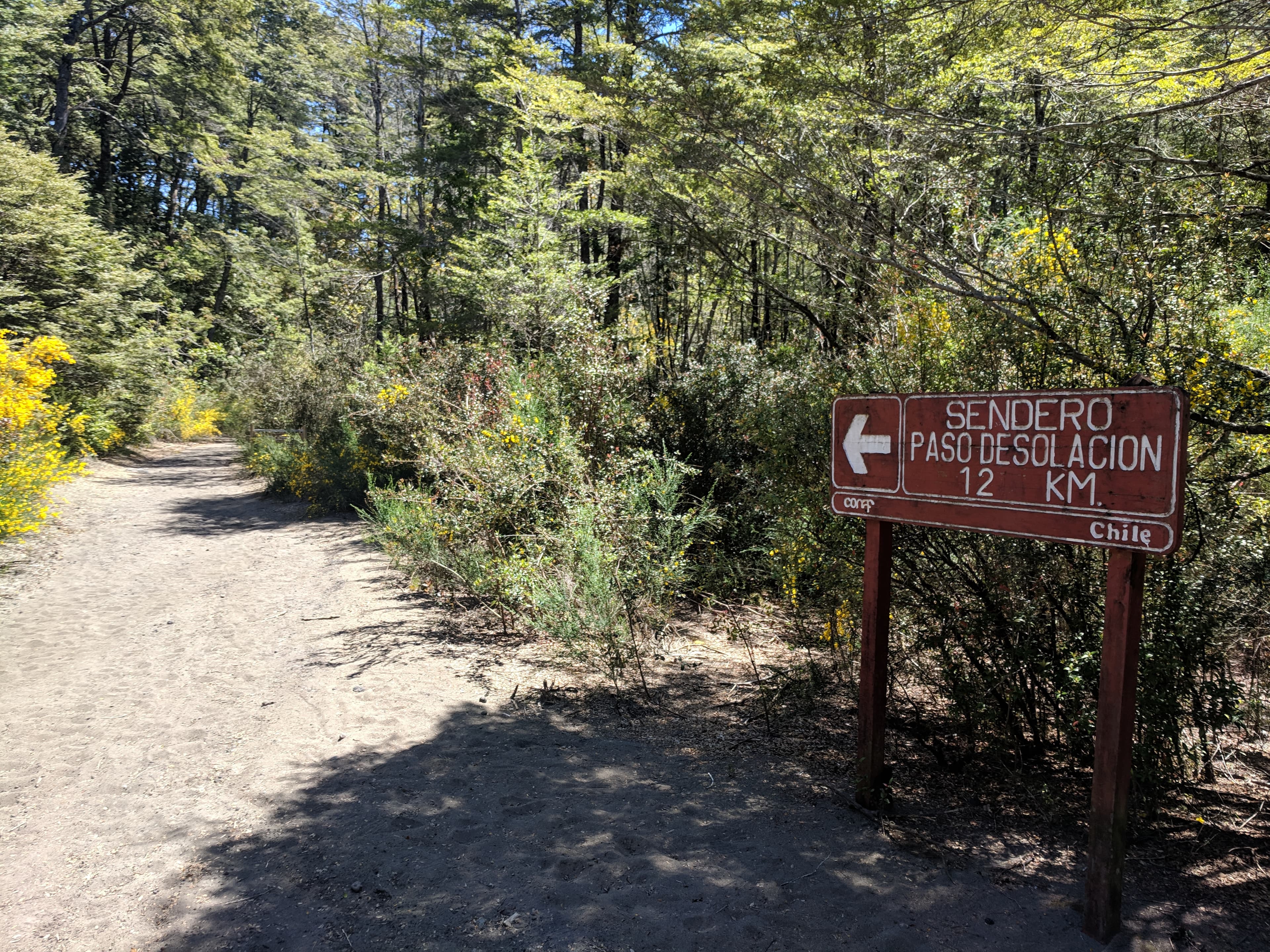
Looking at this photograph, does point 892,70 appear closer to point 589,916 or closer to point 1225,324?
point 1225,324

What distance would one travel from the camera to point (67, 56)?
20.9 metres

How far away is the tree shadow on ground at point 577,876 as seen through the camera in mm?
2451

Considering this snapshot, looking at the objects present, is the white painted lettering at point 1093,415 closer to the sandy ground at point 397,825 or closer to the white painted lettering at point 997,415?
the white painted lettering at point 997,415

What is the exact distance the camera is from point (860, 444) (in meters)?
3.08

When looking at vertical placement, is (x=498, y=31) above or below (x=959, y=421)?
above

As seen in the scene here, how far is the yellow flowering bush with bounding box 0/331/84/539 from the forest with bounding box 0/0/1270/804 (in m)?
0.09

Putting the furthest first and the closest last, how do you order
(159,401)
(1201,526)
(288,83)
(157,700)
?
(288,83), (159,401), (157,700), (1201,526)

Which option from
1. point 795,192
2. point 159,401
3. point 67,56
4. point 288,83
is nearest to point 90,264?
point 159,401

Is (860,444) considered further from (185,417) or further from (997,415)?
(185,417)

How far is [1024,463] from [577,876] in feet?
7.26

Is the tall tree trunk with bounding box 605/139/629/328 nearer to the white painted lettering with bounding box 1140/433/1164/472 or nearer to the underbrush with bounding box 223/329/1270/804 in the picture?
the underbrush with bounding box 223/329/1270/804

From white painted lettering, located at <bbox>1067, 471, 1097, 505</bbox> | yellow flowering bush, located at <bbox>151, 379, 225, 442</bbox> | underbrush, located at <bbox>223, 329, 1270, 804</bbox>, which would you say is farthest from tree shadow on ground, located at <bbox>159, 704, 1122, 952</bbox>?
yellow flowering bush, located at <bbox>151, 379, 225, 442</bbox>

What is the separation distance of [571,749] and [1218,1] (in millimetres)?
4649

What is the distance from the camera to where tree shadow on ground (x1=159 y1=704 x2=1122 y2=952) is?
8.04ft
